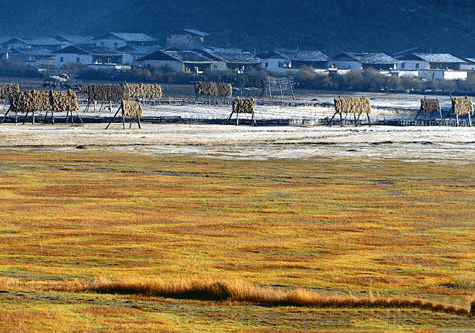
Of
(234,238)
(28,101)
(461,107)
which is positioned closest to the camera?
(234,238)

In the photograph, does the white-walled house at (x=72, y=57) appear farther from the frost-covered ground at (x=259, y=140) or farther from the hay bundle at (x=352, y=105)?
the frost-covered ground at (x=259, y=140)

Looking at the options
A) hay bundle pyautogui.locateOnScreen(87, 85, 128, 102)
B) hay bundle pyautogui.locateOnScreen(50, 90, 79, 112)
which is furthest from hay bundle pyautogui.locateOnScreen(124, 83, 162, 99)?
hay bundle pyautogui.locateOnScreen(50, 90, 79, 112)

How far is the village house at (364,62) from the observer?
162 meters

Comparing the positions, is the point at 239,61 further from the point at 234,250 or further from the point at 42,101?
the point at 234,250

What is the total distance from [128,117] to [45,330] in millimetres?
50606

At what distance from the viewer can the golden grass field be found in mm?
14781

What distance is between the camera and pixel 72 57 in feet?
592

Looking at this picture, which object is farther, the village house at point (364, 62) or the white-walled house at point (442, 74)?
the village house at point (364, 62)

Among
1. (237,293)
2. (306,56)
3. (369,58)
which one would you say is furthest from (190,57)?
(237,293)

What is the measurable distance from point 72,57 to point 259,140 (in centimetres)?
13281

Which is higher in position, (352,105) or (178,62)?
(178,62)

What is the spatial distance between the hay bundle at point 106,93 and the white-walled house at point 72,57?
103334mm

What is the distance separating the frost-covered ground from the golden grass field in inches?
322

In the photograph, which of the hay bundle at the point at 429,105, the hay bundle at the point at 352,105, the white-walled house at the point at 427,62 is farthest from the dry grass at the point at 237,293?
the white-walled house at the point at 427,62
